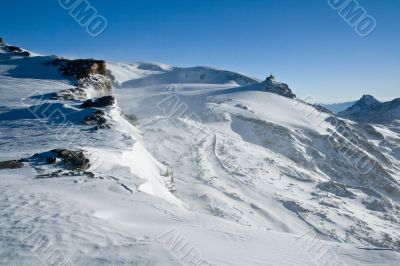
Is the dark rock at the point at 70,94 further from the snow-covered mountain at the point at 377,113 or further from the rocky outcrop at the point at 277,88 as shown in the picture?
the snow-covered mountain at the point at 377,113

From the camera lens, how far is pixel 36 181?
1471 cm

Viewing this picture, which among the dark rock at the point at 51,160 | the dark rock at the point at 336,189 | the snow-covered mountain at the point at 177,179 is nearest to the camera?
the snow-covered mountain at the point at 177,179

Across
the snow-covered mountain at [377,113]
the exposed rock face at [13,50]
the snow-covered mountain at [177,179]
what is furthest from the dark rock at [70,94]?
the snow-covered mountain at [377,113]

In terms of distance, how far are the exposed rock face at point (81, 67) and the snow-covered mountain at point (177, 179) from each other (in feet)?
0.51

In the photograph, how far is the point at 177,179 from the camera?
Answer: 41.5 meters

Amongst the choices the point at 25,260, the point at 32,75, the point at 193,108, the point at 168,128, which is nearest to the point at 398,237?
the point at 168,128

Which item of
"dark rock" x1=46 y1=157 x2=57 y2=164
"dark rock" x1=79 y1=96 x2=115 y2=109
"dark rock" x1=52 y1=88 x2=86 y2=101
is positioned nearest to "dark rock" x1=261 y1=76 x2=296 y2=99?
"dark rock" x1=52 y1=88 x2=86 y2=101

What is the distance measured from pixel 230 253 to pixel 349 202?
45.2 meters

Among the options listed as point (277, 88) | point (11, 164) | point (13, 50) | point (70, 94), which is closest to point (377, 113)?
point (277, 88)

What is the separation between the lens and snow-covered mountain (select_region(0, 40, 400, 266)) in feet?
34.1

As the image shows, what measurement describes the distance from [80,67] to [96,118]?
15303 millimetres

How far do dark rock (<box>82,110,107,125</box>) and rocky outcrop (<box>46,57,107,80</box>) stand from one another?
13256 mm

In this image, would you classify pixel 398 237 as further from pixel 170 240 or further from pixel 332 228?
pixel 170 240

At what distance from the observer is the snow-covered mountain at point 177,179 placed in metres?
10.4
